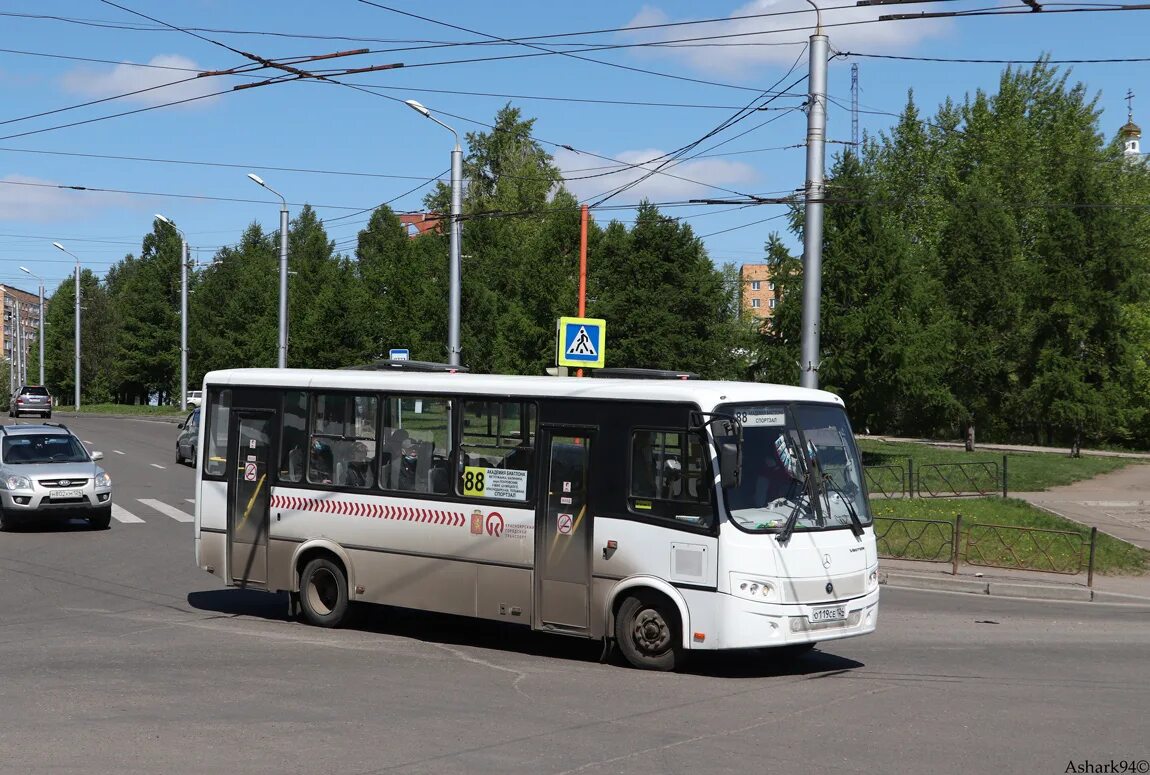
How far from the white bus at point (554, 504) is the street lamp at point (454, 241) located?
36.7ft

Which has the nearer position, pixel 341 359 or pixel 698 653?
pixel 698 653

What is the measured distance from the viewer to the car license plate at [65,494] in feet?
69.6

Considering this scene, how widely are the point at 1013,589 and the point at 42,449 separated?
16.1m

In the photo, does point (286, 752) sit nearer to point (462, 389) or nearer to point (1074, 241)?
point (462, 389)

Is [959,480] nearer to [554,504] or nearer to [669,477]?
[554,504]

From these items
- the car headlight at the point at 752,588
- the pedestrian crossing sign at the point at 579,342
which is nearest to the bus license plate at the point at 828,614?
the car headlight at the point at 752,588

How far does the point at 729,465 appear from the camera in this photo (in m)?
10.5

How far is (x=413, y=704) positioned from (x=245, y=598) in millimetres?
6483

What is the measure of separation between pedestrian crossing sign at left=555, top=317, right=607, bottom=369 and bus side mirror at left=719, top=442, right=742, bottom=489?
1187 centimetres

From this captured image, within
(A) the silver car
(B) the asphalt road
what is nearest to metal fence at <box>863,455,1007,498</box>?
(B) the asphalt road

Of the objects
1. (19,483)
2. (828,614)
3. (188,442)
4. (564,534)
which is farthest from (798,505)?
(188,442)

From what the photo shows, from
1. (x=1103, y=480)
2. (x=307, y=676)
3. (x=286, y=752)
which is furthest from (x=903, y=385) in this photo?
(x=286, y=752)

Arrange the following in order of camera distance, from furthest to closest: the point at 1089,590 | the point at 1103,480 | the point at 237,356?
the point at 237,356
the point at 1103,480
the point at 1089,590

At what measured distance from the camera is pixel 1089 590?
655 inches
